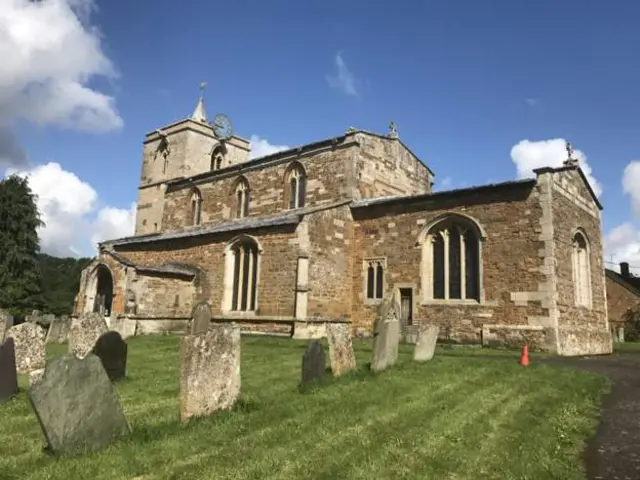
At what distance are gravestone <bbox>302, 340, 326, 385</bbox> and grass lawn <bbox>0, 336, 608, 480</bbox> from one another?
28 cm

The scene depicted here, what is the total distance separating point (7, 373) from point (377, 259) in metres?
15.0

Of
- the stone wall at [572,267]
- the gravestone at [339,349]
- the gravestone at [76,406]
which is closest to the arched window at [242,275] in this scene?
the gravestone at [339,349]

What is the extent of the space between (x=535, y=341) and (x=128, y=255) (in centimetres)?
2140

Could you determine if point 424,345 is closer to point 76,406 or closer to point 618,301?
point 76,406

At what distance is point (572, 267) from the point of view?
60.4ft

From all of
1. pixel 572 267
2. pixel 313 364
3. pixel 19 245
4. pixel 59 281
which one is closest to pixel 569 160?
pixel 572 267

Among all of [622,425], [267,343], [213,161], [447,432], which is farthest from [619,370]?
[213,161]

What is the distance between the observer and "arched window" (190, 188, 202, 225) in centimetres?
3061

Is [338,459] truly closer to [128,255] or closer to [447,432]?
[447,432]

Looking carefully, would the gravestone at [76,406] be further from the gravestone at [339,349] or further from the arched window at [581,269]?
the arched window at [581,269]

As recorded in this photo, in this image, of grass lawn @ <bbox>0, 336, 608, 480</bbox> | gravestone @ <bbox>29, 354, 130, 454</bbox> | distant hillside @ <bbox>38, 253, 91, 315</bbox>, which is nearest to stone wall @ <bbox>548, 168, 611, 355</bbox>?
grass lawn @ <bbox>0, 336, 608, 480</bbox>

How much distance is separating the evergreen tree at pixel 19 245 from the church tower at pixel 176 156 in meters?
10.7

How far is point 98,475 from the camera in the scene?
4.41 meters

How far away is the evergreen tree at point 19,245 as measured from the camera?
121ft
